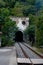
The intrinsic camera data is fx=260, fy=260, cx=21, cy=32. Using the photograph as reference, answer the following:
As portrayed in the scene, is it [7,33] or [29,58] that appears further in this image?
[7,33]

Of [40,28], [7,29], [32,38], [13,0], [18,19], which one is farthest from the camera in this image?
[13,0]

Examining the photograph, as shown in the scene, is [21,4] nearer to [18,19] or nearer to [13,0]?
[13,0]

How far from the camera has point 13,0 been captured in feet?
221

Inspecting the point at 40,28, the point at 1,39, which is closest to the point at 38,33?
the point at 40,28

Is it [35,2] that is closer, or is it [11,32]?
[11,32]

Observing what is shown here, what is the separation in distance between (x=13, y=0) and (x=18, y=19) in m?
18.6

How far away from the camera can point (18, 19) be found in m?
49.8

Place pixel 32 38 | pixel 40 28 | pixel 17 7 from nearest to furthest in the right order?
pixel 40 28 → pixel 32 38 → pixel 17 7

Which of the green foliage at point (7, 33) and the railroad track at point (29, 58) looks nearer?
the railroad track at point (29, 58)

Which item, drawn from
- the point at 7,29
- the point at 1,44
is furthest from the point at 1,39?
the point at 7,29

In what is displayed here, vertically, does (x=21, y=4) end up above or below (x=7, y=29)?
above

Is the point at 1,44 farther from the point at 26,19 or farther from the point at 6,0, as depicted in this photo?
the point at 6,0

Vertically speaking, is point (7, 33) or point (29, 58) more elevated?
point (29, 58)

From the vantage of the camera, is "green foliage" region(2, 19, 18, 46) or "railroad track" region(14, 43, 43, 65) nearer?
"railroad track" region(14, 43, 43, 65)
